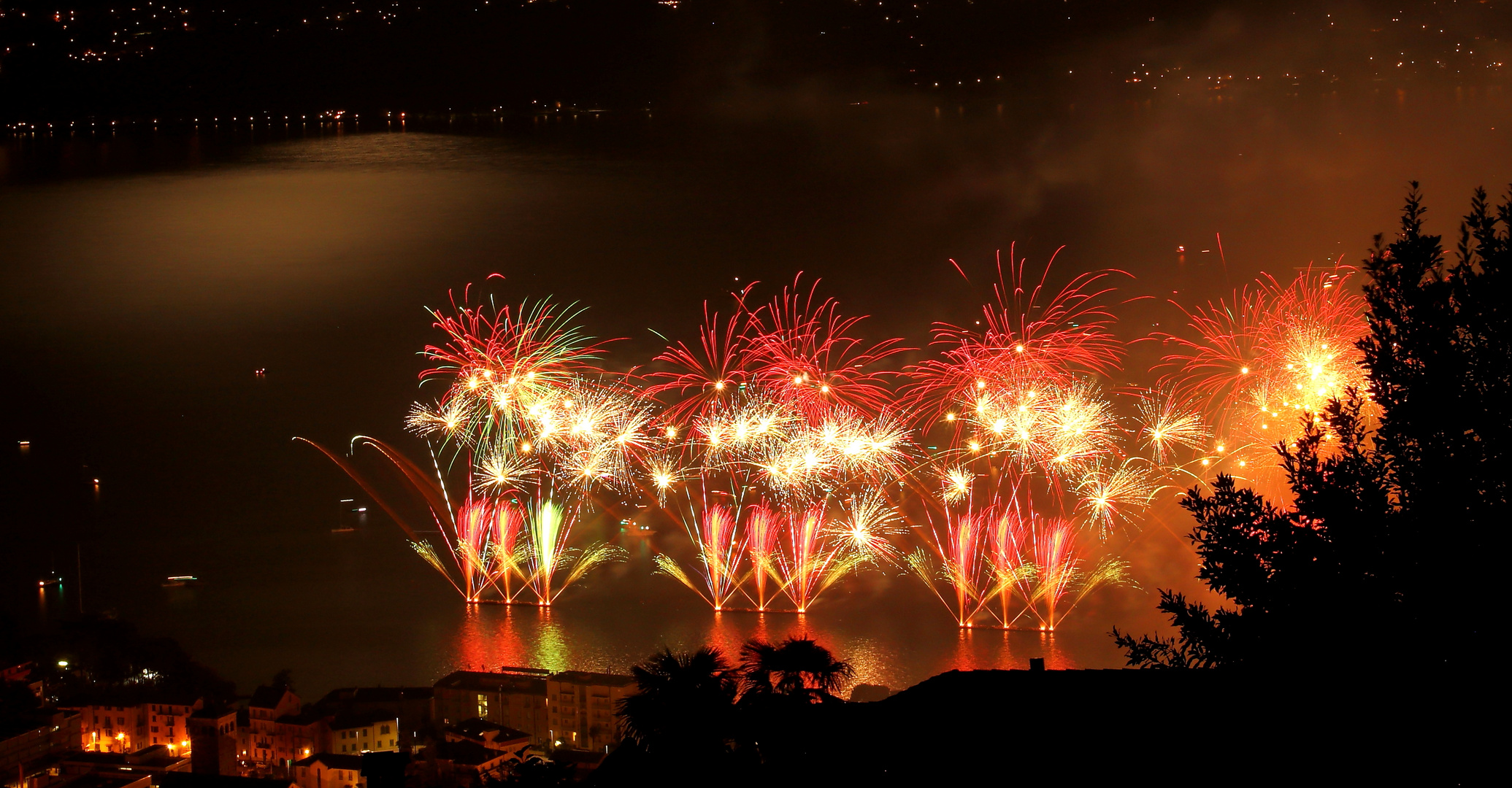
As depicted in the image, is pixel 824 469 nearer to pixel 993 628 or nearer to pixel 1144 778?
pixel 993 628

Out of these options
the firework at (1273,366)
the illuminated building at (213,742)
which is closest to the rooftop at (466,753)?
the illuminated building at (213,742)

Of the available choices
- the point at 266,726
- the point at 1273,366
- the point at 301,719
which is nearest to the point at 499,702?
the point at 301,719

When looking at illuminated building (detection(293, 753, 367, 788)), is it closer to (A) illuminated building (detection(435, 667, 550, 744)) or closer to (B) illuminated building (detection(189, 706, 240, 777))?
(B) illuminated building (detection(189, 706, 240, 777))

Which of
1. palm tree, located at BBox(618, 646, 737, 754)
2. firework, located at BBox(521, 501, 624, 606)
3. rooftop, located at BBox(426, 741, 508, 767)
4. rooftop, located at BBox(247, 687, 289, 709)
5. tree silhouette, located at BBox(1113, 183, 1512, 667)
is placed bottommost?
rooftop, located at BBox(426, 741, 508, 767)

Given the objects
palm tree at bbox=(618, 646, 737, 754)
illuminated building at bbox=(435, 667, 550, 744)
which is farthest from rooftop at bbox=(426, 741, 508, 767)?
palm tree at bbox=(618, 646, 737, 754)

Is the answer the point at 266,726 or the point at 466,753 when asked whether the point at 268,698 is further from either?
the point at 466,753

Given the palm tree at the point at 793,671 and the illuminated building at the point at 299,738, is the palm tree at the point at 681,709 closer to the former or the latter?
the palm tree at the point at 793,671
